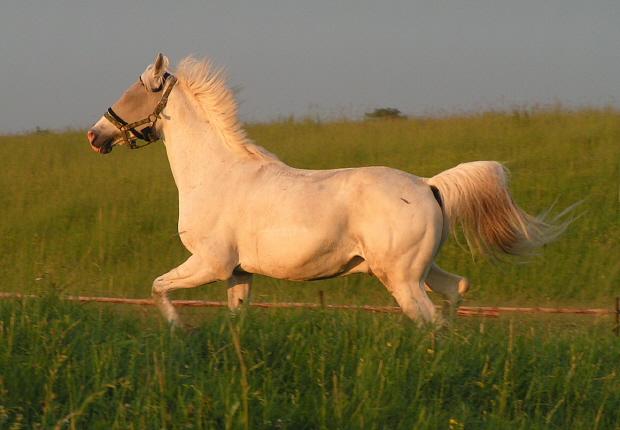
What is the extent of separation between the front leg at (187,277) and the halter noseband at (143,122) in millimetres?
1131

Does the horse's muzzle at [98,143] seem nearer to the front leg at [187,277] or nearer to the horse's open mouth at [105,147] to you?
the horse's open mouth at [105,147]

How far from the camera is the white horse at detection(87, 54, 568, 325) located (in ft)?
19.5

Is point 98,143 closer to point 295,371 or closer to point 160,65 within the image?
point 160,65

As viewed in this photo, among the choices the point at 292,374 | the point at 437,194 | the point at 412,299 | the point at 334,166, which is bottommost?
the point at 292,374

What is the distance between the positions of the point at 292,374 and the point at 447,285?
6.51 ft

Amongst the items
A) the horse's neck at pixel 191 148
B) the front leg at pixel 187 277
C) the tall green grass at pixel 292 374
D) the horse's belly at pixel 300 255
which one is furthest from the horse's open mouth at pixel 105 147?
the tall green grass at pixel 292 374

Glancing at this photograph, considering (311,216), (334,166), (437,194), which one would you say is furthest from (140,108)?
(334,166)

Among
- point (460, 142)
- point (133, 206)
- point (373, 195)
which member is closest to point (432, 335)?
point (373, 195)

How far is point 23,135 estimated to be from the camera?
16484 millimetres

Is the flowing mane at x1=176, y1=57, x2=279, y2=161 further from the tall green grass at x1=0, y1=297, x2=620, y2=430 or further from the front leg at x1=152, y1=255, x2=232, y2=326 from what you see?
the tall green grass at x1=0, y1=297, x2=620, y2=430

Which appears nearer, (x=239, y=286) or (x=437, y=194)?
(x=437, y=194)

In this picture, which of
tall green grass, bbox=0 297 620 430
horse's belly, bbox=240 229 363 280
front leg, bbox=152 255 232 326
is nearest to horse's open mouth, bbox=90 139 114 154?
front leg, bbox=152 255 232 326

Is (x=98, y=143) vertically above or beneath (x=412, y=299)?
above

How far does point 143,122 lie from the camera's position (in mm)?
6828
